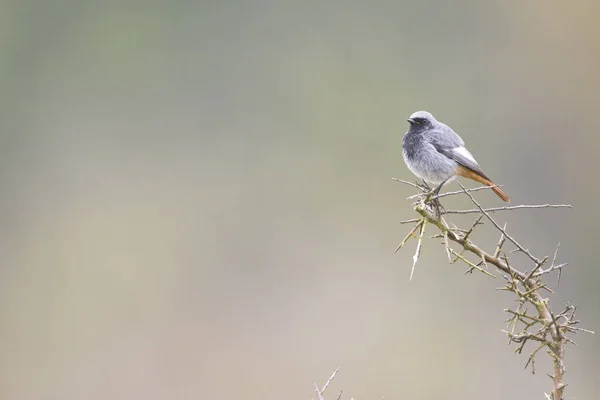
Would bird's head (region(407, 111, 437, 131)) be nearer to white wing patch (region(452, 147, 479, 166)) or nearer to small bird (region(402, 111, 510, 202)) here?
small bird (region(402, 111, 510, 202))

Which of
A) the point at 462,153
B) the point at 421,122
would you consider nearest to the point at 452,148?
the point at 462,153

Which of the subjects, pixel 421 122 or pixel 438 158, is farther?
pixel 421 122

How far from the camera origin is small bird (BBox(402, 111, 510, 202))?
4691 millimetres

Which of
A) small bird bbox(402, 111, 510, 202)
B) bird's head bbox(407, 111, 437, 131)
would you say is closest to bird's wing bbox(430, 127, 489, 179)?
small bird bbox(402, 111, 510, 202)

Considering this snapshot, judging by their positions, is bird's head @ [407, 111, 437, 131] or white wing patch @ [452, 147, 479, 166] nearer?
white wing patch @ [452, 147, 479, 166]

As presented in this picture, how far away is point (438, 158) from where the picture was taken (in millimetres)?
4695

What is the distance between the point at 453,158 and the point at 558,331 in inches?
121

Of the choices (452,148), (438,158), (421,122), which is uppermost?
(421,122)

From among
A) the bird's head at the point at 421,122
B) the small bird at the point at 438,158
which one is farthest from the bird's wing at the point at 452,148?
the bird's head at the point at 421,122

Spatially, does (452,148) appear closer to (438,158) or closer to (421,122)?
(438,158)

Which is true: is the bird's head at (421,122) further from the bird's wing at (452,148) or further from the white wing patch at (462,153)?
the white wing patch at (462,153)

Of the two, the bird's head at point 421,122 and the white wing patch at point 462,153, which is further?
the bird's head at point 421,122

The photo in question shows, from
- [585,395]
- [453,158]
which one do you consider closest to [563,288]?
[585,395]

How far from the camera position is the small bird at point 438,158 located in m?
4.69
